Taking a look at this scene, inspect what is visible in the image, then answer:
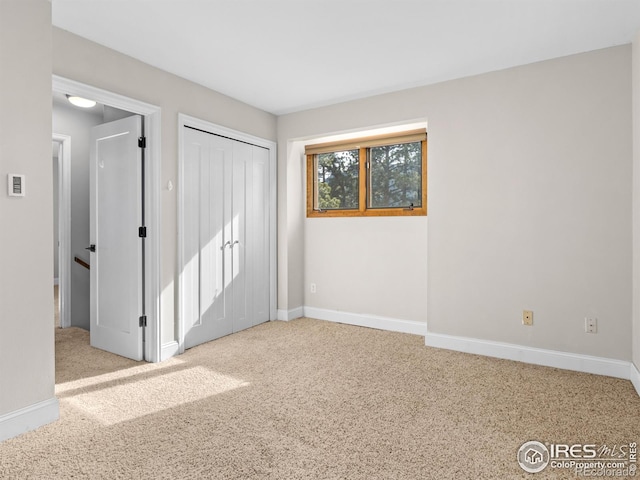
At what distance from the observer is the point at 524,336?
3262mm

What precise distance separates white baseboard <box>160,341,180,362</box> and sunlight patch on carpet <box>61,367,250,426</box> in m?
0.34

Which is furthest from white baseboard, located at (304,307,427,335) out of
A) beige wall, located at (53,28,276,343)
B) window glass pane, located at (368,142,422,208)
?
beige wall, located at (53,28,276,343)

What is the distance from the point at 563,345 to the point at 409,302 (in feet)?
4.86

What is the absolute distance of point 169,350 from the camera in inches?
132

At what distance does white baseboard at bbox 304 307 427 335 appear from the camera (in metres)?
4.14

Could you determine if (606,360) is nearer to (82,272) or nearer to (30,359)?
(30,359)

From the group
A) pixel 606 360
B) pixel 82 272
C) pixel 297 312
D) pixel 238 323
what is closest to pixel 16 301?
pixel 238 323

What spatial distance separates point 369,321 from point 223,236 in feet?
6.22

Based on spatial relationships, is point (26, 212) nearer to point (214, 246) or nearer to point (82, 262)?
point (214, 246)

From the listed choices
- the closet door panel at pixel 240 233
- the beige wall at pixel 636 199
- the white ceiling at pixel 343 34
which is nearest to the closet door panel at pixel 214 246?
the closet door panel at pixel 240 233

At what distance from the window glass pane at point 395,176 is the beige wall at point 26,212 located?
316cm

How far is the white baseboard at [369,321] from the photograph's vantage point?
4137 mm

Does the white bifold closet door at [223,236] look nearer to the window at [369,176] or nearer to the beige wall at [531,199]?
the window at [369,176]

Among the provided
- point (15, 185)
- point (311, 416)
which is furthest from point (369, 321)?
point (15, 185)
